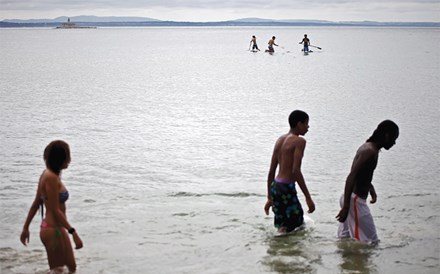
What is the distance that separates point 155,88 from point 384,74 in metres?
13.5

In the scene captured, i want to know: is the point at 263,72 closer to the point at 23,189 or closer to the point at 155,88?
the point at 155,88

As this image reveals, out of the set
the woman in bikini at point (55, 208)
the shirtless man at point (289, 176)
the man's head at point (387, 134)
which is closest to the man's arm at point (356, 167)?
the man's head at point (387, 134)

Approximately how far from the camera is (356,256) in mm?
7551

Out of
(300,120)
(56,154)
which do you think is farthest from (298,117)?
(56,154)

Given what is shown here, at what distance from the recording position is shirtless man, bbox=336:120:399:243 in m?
7.16

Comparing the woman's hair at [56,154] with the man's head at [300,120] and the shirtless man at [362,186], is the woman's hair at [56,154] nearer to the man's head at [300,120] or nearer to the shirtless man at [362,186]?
the man's head at [300,120]

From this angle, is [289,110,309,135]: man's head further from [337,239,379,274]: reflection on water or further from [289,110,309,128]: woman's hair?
[337,239,379,274]: reflection on water

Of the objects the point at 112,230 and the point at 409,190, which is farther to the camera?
the point at 409,190

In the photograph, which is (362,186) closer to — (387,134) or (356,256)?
(387,134)

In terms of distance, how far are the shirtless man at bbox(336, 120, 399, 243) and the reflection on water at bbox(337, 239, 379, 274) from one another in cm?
9

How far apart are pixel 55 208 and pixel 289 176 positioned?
294cm

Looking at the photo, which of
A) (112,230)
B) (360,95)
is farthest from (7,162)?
(360,95)

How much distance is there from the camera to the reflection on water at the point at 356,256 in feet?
23.7

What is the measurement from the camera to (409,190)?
11.0 metres
